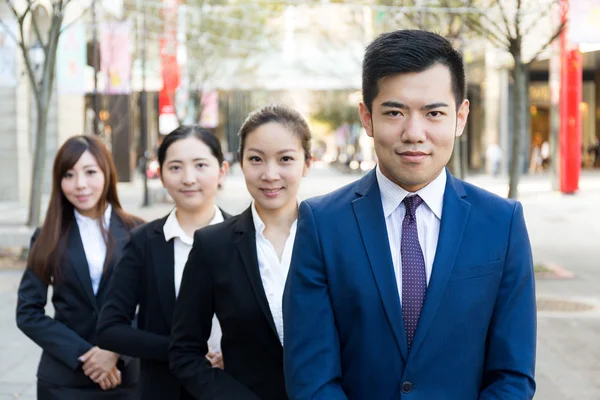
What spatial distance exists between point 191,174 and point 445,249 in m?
1.79

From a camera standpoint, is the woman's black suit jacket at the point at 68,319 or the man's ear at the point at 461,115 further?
the woman's black suit jacket at the point at 68,319

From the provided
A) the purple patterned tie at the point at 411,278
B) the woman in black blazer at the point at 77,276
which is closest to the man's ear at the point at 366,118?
the purple patterned tie at the point at 411,278

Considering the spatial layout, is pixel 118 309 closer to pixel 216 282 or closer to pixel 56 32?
pixel 216 282

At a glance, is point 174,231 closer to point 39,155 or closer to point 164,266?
point 164,266

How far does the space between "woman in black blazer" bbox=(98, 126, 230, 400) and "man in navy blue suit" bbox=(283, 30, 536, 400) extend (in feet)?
3.89

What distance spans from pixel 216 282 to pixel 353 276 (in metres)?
1.02

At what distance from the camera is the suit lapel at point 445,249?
235 cm

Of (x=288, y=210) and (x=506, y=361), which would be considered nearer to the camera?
(x=506, y=361)

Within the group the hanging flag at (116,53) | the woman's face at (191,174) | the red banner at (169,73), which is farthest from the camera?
the red banner at (169,73)

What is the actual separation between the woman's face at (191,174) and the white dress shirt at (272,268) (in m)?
0.58

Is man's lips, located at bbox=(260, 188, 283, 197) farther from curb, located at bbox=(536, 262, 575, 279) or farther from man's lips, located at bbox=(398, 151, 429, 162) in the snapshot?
curb, located at bbox=(536, 262, 575, 279)

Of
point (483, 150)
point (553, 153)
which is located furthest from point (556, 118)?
point (483, 150)

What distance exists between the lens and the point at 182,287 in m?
3.37

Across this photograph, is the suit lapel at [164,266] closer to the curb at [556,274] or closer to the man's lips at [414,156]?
the man's lips at [414,156]
